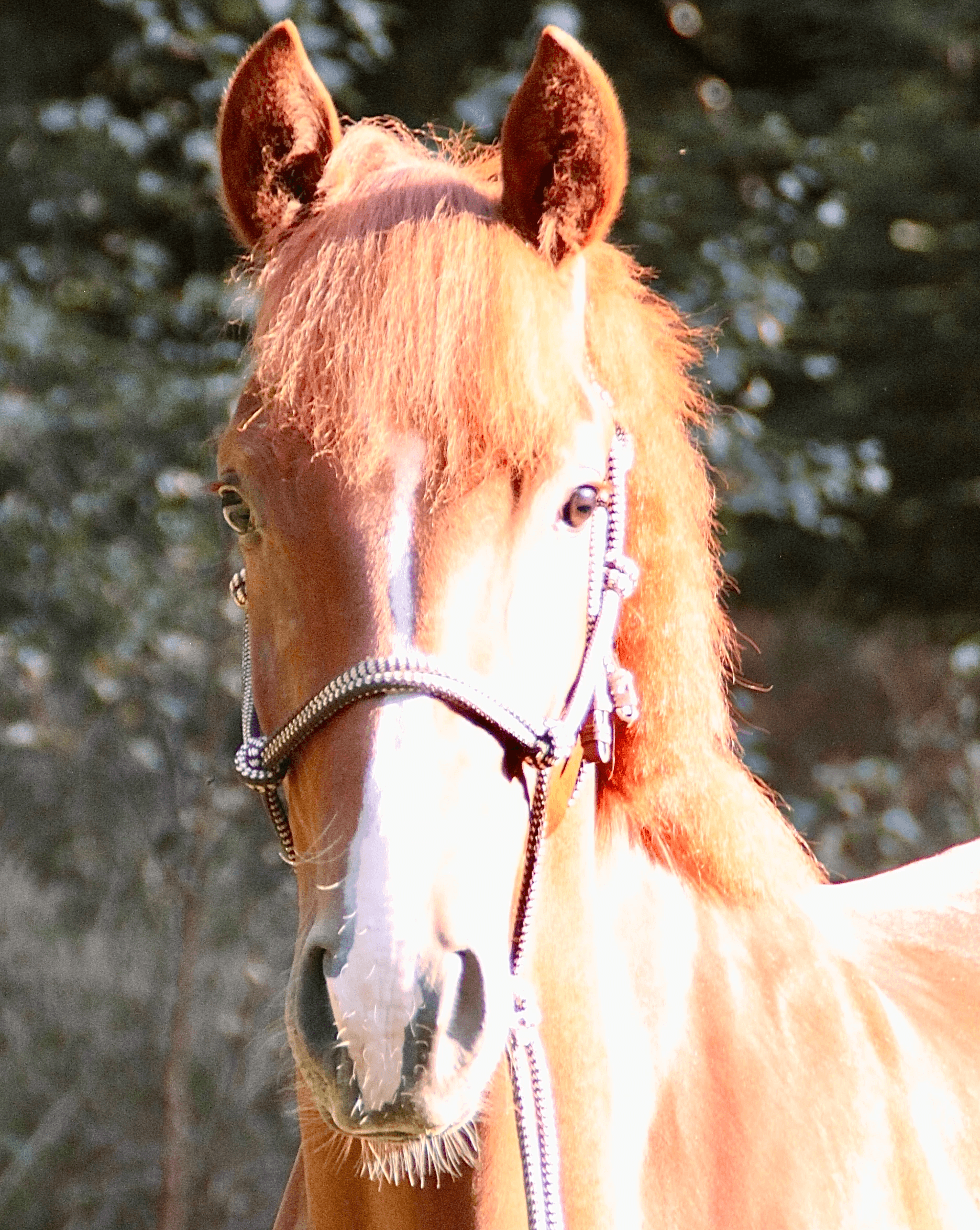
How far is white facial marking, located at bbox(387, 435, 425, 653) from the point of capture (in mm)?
1460

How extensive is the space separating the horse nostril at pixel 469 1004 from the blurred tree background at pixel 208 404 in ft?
6.99

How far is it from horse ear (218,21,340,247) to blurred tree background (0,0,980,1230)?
1884 millimetres

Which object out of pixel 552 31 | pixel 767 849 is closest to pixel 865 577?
pixel 767 849

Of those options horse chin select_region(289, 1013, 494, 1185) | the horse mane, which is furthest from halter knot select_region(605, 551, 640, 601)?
horse chin select_region(289, 1013, 494, 1185)

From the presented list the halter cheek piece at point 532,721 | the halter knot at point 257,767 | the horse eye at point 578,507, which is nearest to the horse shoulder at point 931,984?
the halter cheek piece at point 532,721

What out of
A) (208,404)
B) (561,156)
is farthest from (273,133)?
(208,404)

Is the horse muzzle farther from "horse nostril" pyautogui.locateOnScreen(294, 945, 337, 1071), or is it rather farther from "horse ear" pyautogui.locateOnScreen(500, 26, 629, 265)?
"horse ear" pyautogui.locateOnScreen(500, 26, 629, 265)

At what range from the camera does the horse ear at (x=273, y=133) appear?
5.80ft

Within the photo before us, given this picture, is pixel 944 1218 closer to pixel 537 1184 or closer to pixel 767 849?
pixel 767 849

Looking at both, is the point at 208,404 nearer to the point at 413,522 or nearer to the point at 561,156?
the point at 561,156

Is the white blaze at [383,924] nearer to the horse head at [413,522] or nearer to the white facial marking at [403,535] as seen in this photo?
the horse head at [413,522]

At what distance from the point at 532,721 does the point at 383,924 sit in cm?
30

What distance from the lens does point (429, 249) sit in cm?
160

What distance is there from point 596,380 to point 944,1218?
1.24m
